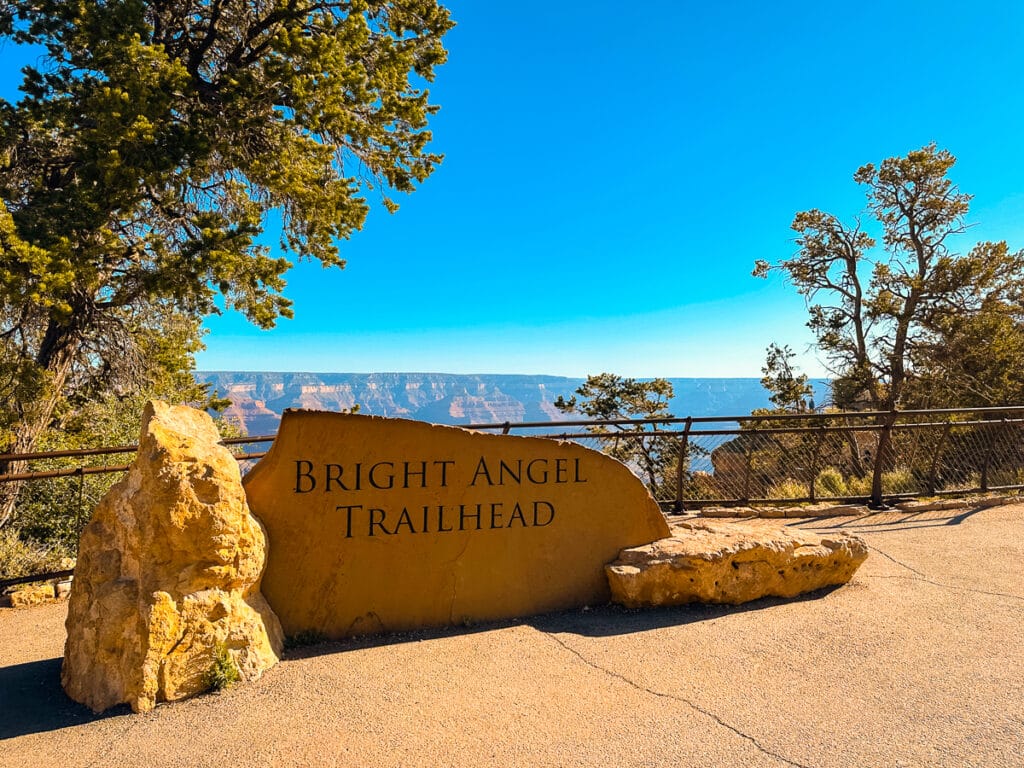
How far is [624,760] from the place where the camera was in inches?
102

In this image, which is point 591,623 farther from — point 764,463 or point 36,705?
point 764,463

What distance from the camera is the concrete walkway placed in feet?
8.75

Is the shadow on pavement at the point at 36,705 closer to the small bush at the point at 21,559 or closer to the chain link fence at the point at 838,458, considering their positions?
the small bush at the point at 21,559

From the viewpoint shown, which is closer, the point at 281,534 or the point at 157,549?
the point at 157,549

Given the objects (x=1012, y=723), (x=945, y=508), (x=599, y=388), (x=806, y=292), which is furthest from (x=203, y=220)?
(x=806, y=292)

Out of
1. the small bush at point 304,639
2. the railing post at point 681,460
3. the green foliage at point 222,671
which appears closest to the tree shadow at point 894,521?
the railing post at point 681,460

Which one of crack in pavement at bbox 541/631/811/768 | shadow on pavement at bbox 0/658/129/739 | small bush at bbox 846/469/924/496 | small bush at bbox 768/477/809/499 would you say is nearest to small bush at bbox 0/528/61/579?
shadow on pavement at bbox 0/658/129/739

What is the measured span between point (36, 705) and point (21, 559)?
3561mm

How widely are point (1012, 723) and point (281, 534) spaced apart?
13.7ft

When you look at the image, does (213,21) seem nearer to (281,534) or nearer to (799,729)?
(281,534)

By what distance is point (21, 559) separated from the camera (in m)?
5.82

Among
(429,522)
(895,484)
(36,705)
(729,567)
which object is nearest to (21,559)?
(36,705)

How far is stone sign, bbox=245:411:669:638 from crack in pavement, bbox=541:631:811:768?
0.60m

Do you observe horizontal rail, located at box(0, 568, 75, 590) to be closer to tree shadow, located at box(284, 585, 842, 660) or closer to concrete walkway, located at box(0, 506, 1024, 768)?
concrete walkway, located at box(0, 506, 1024, 768)
